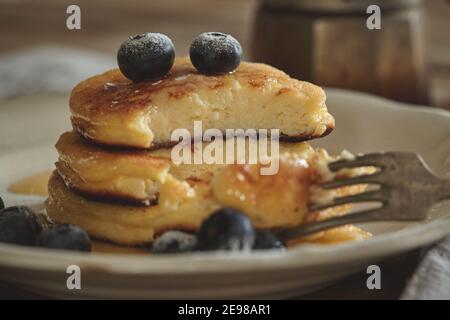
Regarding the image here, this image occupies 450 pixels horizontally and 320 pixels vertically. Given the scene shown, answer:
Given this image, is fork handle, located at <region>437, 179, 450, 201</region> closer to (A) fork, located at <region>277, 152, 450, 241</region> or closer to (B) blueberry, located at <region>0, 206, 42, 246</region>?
(A) fork, located at <region>277, 152, 450, 241</region>

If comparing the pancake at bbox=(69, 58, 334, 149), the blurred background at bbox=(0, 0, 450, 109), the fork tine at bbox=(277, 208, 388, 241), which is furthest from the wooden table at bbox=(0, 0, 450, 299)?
the fork tine at bbox=(277, 208, 388, 241)

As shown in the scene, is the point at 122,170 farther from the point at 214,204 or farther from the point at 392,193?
the point at 392,193

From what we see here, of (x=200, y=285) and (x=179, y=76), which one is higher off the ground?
(x=179, y=76)

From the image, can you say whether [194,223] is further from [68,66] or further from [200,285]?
[68,66]

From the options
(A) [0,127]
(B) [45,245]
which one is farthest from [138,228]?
(A) [0,127]

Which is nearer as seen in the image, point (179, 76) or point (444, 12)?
point (179, 76)

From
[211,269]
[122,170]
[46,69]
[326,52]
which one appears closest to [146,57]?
[122,170]
